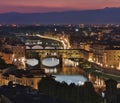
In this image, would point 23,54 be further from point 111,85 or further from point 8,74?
point 111,85

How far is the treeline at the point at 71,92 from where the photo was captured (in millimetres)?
11256

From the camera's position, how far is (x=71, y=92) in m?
12.4

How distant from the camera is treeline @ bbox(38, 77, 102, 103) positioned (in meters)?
11.3

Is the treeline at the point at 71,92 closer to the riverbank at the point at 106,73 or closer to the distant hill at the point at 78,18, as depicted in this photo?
the riverbank at the point at 106,73

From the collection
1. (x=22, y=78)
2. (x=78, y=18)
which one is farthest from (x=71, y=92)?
(x=78, y=18)

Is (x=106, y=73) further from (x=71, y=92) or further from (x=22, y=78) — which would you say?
(x=71, y=92)

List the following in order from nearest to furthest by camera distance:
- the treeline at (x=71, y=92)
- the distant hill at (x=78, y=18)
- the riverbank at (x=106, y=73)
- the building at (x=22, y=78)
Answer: the treeline at (x=71, y=92) < the building at (x=22, y=78) < the riverbank at (x=106, y=73) < the distant hill at (x=78, y=18)

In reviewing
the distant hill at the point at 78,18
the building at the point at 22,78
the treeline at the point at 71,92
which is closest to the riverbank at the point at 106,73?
the building at the point at 22,78

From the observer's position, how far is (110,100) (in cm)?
837

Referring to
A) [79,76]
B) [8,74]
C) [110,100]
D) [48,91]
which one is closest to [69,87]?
[48,91]

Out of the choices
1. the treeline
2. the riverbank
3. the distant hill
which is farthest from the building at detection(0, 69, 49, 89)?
the distant hill

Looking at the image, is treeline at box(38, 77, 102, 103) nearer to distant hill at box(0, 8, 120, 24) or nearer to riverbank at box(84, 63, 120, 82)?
riverbank at box(84, 63, 120, 82)

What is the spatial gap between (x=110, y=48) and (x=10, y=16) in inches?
4636

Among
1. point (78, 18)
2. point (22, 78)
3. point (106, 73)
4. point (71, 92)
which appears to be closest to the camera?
point (71, 92)
